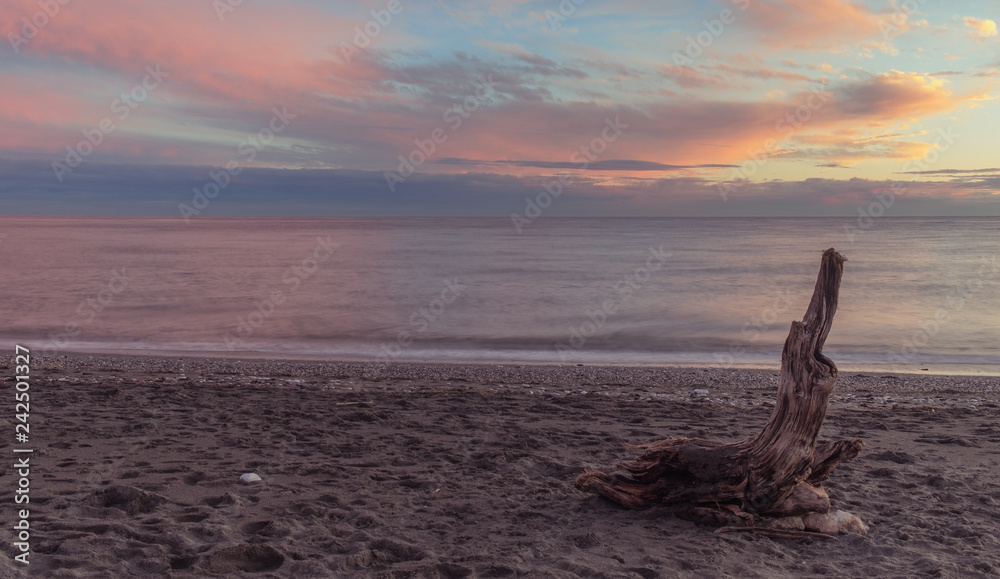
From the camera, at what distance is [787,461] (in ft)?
16.4

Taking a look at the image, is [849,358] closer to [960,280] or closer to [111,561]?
[111,561]

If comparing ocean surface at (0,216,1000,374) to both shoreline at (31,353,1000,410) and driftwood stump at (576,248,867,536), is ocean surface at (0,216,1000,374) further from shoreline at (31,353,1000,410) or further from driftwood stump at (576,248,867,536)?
driftwood stump at (576,248,867,536)

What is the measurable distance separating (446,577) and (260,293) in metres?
28.0

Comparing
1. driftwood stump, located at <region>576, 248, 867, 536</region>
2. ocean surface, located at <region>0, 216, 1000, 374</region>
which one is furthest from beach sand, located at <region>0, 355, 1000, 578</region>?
ocean surface, located at <region>0, 216, 1000, 374</region>

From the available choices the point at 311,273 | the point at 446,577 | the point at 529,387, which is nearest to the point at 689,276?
the point at 311,273

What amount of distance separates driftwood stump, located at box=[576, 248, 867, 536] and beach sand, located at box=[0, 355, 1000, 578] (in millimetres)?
167

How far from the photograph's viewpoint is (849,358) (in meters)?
16.7

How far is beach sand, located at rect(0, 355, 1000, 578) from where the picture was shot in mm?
4520

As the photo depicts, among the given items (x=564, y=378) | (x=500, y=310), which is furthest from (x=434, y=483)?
(x=500, y=310)

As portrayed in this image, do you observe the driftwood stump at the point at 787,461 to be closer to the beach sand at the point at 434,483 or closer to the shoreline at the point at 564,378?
the beach sand at the point at 434,483

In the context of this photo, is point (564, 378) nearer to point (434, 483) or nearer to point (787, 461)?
point (434, 483)

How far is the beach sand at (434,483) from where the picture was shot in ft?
14.8

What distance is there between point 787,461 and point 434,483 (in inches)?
118

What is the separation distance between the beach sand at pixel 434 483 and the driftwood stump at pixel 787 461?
0.55 feet
